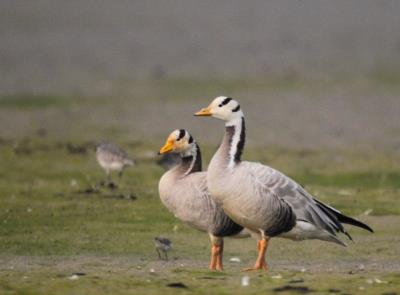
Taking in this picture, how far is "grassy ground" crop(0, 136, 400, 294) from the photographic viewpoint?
10273 mm

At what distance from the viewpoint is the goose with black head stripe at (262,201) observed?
1159 centimetres

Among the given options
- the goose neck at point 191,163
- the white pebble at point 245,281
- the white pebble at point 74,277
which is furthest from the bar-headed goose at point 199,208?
the white pebble at point 74,277

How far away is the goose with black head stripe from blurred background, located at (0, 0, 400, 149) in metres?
9.76

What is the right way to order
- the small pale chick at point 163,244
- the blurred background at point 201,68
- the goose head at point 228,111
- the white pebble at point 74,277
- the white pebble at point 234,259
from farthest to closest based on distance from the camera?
the blurred background at point 201,68 → the white pebble at point 234,259 → the small pale chick at point 163,244 → the goose head at point 228,111 → the white pebble at point 74,277

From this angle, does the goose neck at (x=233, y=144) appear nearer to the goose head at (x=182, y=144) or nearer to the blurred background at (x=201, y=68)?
the goose head at (x=182, y=144)

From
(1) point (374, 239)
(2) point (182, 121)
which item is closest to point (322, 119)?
(2) point (182, 121)

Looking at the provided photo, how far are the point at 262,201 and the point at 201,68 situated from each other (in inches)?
790

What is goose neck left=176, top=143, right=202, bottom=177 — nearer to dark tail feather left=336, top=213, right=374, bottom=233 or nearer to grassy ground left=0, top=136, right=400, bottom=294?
grassy ground left=0, top=136, right=400, bottom=294

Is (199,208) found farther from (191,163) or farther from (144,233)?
(144,233)

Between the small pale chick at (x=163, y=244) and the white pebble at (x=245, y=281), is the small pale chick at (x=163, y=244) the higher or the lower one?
the lower one

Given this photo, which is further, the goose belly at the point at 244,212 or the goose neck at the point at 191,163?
the goose neck at the point at 191,163

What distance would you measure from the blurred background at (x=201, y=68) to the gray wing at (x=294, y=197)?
982 cm

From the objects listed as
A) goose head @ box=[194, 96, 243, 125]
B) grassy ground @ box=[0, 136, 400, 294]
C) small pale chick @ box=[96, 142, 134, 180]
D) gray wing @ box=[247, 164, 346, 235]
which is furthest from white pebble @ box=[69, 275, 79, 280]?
small pale chick @ box=[96, 142, 134, 180]

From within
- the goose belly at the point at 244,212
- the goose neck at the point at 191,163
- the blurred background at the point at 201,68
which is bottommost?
the blurred background at the point at 201,68
